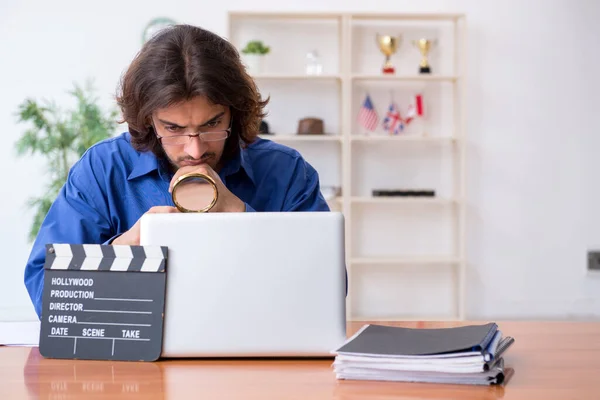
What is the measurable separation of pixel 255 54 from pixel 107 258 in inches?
146

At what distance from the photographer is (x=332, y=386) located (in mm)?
1270

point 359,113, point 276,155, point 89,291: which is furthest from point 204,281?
point 359,113

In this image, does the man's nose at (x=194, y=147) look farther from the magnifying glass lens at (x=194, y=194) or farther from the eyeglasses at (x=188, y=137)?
the magnifying glass lens at (x=194, y=194)

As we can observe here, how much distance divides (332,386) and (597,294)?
4.52m

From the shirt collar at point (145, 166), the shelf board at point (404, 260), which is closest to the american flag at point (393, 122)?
the shelf board at point (404, 260)

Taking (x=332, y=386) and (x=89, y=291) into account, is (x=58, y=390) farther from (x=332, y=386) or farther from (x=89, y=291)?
(x=332, y=386)

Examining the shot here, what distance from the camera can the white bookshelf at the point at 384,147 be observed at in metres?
5.25

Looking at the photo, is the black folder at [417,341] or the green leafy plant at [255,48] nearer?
the black folder at [417,341]

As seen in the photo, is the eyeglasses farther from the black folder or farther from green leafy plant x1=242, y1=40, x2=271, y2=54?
green leafy plant x1=242, y1=40, x2=271, y2=54

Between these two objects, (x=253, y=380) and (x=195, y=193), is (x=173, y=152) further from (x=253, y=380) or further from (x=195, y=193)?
(x=253, y=380)

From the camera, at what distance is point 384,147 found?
530cm

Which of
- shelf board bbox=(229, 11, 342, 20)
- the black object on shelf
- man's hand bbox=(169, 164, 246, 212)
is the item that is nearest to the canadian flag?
the black object on shelf

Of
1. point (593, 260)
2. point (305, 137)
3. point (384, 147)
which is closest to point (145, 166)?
point (305, 137)

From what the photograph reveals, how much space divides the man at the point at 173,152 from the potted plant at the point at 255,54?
2.82 m
